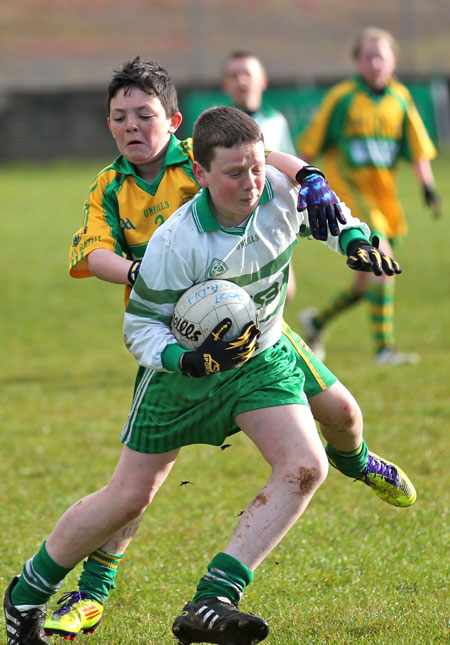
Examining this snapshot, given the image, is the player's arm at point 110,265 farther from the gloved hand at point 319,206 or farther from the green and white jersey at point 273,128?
the green and white jersey at point 273,128

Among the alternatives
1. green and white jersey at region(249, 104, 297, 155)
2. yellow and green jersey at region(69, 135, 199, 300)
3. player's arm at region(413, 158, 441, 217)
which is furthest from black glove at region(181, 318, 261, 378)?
player's arm at region(413, 158, 441, 217)

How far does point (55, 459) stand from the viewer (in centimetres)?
629

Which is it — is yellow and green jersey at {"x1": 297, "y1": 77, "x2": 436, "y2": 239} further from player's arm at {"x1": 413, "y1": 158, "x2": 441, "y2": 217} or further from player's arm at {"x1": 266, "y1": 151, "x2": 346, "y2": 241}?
player's arm at {"x1": 266, "y1": 151, "x2": 346, "y2": 241}

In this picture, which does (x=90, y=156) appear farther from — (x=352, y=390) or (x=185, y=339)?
(x=185, y=339)

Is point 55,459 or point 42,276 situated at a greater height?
point 55,459

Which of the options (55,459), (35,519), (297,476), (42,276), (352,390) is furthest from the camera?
(42,276)

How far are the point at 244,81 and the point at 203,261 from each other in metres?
4.52

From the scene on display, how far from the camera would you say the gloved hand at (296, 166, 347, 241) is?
363 cm

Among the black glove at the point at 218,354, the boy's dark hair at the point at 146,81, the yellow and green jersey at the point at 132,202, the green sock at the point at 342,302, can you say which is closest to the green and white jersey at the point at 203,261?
the black glove at the point at 218,354

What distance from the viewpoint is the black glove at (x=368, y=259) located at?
3.55 m

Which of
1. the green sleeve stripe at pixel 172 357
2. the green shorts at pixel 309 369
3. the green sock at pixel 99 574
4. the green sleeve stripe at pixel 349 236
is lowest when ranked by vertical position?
the green sock at pixel 99 574

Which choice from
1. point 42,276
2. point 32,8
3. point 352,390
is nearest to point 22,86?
point 32,8

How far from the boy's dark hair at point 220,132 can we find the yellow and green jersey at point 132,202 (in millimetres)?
446

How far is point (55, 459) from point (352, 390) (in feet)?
8.24
